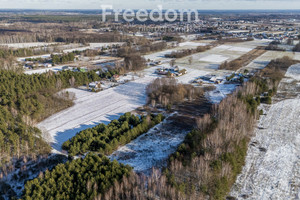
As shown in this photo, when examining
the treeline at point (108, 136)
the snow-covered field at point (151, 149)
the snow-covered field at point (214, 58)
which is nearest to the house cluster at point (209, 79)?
the snow-covered field at point (214, 58)

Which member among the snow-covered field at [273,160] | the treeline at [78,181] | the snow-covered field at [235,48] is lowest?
the snow-covered field at [273,160]

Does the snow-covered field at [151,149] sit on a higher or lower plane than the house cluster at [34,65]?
lower

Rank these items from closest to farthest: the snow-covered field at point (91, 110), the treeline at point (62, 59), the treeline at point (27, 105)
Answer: the treeline at point (27, 105) < the snow-covered field at point (91, 110) < the treeline at point (62, 59)

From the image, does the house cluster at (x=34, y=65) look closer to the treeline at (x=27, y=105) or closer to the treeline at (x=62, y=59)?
the treeline at (x=62, y=59)

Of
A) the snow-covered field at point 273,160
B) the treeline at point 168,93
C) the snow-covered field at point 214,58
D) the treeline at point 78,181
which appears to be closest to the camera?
the treeline at point 78,181

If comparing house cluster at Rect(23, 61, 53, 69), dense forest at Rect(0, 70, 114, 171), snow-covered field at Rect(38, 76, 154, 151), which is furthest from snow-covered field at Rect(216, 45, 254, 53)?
house cluster at Rect(23, 61, 53, 69)

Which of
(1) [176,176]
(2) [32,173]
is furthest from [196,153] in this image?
(2) [32,173]

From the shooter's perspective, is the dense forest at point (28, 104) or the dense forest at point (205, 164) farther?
the dense forest at point (28, 104)

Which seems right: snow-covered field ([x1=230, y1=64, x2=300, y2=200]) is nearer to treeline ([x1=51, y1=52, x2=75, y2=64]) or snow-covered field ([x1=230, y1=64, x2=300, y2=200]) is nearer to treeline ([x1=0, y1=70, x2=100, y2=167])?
treeline ([x1=0, y1=70, x2=100, y2=167])
